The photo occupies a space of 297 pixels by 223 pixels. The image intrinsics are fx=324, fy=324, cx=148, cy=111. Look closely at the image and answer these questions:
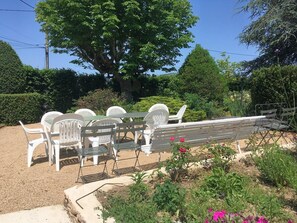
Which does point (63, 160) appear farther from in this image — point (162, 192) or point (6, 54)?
point (6, 54)

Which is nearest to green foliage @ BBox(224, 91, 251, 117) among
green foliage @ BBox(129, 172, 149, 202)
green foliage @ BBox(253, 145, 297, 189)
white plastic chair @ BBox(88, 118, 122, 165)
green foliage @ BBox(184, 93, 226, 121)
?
green foliage @ BBox(184, 93, 226, 121)

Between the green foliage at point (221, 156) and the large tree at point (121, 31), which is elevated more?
the large tree at point (121, 31)

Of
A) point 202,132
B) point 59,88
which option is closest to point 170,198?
point 202,132

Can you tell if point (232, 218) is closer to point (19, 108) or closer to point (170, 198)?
point (170, 198)

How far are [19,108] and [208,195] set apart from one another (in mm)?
10355

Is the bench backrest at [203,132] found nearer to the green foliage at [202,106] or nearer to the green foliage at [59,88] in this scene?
the green foliage at [202,106]

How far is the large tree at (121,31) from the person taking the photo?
11.5 m

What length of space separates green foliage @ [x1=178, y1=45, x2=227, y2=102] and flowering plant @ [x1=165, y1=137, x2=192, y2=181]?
8392mm

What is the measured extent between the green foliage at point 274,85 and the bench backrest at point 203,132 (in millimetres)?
3496

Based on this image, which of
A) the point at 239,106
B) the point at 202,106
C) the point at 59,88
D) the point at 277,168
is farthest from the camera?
the point at 59,88

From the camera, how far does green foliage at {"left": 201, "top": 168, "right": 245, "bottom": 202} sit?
3.59 metres

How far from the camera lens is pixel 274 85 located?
952cm

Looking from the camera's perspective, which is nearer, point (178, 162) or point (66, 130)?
point (178, 162)

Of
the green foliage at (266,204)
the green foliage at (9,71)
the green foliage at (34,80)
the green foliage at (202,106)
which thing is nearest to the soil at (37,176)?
the green foliage at (266,204)
